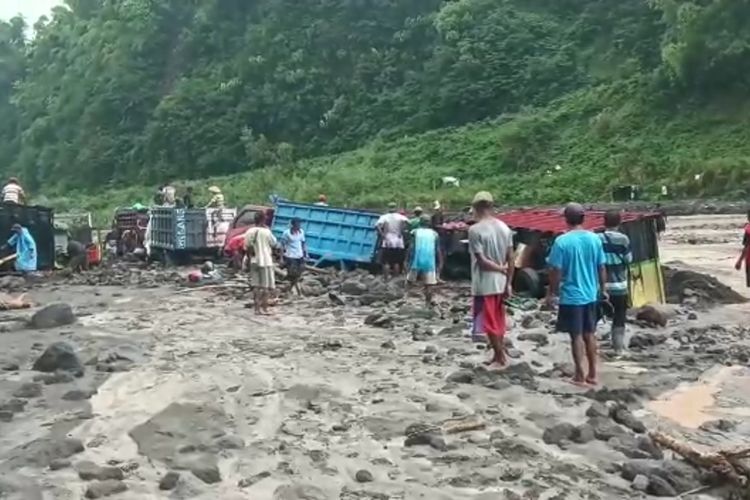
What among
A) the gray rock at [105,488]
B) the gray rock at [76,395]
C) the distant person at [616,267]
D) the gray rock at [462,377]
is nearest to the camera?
the gray rock at [105,488]

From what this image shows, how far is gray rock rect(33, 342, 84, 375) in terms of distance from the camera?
10.6 m

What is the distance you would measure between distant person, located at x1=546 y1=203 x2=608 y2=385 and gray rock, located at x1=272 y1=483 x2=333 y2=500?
359 centimetres

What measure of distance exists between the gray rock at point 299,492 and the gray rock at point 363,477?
30cm

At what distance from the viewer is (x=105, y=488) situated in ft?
21.5

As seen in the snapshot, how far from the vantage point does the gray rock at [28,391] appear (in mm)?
9500

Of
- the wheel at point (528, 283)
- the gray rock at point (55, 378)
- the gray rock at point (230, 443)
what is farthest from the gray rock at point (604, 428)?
the wheel at point (528, 283)

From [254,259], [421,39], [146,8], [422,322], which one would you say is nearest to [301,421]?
[422,322]

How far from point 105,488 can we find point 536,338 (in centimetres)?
703

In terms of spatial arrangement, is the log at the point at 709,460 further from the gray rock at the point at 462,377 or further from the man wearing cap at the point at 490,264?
the man wearing cap at the point at 490,264

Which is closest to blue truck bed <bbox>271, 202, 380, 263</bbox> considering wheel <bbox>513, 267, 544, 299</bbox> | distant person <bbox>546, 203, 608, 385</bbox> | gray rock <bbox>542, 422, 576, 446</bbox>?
wheel <bbox>513, 267, 544, 299</bbox>

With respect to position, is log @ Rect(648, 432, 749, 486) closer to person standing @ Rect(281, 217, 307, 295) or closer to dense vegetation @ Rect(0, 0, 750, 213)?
person standing @ Rect(281, 217, 307, 295)

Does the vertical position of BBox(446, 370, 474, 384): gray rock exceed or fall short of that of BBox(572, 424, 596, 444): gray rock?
it exceeds it

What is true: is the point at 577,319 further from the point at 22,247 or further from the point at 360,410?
the point at 22,247

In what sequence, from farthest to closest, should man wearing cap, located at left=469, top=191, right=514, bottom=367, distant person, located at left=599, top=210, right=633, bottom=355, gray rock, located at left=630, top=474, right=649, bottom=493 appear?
distant person, located at left=599, top=210, right=633, bottom=355 → man wearing cap, located at left=469, top=191, right=514, bottom=367 → gray rock, located at left=630, top=474, right=649, bottom=493
